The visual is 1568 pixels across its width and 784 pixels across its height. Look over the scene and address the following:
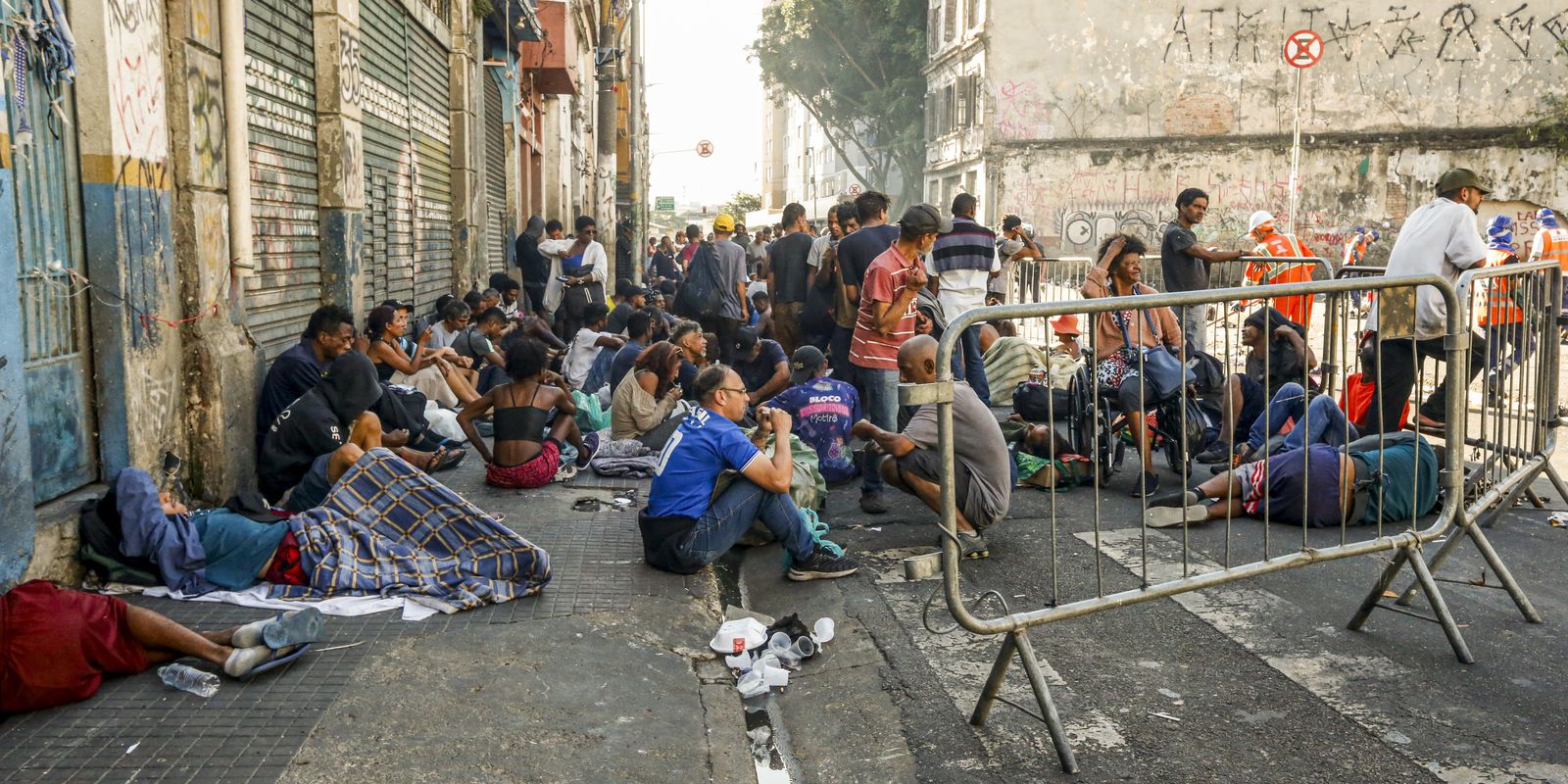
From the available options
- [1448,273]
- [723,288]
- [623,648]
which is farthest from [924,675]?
[723,288]

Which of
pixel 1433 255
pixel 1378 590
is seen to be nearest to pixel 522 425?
pixel 1378 590

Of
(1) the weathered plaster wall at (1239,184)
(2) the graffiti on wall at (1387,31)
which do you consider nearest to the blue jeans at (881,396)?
(1) the weathered plaster wall at (1239,184)

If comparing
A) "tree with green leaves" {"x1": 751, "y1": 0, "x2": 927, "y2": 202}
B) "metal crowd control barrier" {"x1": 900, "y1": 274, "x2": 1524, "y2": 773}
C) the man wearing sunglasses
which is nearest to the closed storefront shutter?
the man wearing sunglasses

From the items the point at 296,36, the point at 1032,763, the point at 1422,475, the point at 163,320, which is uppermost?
the point at 296,36

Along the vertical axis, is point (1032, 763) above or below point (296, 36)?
below

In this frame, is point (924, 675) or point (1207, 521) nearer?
point (924, 675)

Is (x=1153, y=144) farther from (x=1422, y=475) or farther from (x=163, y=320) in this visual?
(x=163, y=320)

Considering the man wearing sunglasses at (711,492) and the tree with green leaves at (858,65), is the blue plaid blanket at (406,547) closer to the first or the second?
the man wearing sunglasses at (711,492)

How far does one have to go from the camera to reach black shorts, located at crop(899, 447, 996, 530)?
5605 mm

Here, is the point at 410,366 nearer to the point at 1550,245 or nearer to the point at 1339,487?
the point at 1339,487

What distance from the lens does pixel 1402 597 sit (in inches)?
184

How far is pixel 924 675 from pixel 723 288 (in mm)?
8532

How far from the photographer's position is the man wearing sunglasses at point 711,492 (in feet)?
17.3

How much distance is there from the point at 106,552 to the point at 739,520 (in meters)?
2.50
